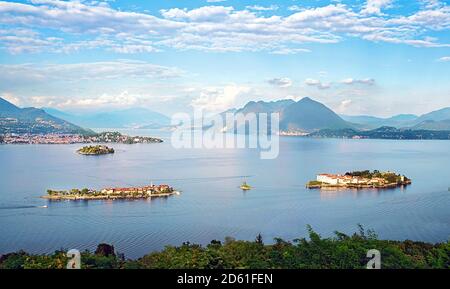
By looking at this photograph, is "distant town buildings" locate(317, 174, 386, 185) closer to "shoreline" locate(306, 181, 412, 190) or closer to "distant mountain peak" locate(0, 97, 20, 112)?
"shoreline" locate(306, 181, 412, 190)

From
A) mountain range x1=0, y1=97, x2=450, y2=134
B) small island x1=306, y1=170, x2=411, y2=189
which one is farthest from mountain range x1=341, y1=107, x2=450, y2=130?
small island x1=306, y1=170, x2=411, y2=189

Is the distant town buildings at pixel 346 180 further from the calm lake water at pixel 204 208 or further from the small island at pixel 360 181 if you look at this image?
the calm lake water at pixel 204 208

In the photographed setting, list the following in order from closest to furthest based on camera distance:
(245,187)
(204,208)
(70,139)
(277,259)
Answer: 1. (277,259)
2. (204,208)
3. (245,187)
4. (70,139)

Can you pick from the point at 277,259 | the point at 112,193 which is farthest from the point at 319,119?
the point at 277,259

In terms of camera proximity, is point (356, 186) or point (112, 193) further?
point (356, 186)

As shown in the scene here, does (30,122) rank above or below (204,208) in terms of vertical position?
above

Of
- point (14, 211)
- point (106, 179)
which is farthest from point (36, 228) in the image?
point (106, 179)

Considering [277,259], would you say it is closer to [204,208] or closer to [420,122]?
[204,208]

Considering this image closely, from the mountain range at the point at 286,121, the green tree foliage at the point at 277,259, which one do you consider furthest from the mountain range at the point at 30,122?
the green tree foliage at the point at 277,259
